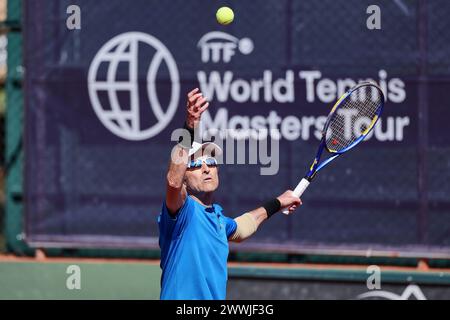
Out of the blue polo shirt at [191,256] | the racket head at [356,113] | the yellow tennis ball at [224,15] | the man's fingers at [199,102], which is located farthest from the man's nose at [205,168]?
the racket head at [356,113]

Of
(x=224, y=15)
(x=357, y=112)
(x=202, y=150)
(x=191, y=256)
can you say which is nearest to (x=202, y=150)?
(x=202, y=150)

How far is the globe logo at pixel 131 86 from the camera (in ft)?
22.5

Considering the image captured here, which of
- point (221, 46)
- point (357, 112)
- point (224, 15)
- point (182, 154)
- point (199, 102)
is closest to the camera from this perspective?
point (199, 102)

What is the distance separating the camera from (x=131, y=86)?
6.89m

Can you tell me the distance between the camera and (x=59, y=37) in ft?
23.0

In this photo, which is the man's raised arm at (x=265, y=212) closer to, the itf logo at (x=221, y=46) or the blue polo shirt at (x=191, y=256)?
the blue polo shirt at (x=191, y=256)

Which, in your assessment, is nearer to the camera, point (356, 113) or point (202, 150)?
point (202, 150)

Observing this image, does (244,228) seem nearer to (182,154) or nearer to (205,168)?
(205,168)

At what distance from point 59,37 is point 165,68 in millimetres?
867

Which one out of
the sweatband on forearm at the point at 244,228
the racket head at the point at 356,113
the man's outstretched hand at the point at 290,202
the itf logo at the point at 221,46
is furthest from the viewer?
the itf logo at the point at 221,46

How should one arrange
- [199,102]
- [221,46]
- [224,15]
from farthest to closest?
[221,46]
[224,15]
[199,102]

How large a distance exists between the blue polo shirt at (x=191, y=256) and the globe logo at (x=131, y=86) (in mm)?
2152

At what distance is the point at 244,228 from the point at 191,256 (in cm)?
56

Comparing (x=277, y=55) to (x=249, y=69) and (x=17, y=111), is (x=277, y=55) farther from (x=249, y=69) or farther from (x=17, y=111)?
(x=17, y=111)
